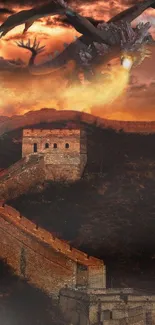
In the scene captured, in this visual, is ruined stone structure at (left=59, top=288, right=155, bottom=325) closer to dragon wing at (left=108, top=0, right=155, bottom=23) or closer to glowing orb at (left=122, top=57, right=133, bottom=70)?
glowing orb at (left=122, top=57, right=133, bottom=70)

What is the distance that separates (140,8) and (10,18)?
6.18 metres

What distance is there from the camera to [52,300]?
18609mm

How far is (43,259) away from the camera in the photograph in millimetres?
19141

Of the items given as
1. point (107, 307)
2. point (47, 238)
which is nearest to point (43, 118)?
point (47, 238)

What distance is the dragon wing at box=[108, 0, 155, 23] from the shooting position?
2313cm

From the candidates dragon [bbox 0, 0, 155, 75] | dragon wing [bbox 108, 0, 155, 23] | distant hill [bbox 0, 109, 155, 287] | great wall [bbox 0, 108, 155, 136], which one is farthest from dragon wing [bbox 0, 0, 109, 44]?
distant hill [bbox 0, 109, 155, 287]

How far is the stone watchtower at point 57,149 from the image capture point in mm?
25656

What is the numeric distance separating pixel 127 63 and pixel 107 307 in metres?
12.6

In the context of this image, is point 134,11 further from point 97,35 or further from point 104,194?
point 104,194

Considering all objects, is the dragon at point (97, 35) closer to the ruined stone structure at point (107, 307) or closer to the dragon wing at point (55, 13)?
the dragon wing at point (55, 13)

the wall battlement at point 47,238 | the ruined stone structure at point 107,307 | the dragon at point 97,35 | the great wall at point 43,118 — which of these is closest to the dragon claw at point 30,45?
the dragon at point 97,35

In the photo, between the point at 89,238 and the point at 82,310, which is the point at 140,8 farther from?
the point at 82,310

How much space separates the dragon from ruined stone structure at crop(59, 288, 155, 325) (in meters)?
11.9

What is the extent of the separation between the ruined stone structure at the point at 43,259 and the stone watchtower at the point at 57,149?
230 inches
